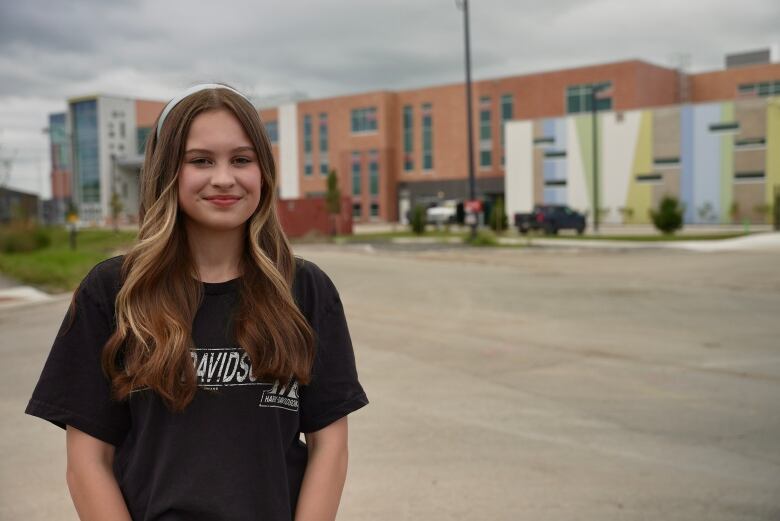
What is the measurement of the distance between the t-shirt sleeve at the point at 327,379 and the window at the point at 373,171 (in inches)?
2952

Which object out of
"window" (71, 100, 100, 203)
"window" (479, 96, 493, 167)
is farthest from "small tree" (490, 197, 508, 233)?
"window" (71, 100, 100, 203)

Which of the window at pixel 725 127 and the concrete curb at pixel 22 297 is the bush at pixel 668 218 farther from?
the concrete curb at pixel 22 297

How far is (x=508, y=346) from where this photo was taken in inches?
362

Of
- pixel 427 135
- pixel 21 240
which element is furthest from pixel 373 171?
pixel 21 240

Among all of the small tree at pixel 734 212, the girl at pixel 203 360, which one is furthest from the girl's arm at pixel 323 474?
the small tree at pixel 734 212

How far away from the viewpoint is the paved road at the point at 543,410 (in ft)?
14.7

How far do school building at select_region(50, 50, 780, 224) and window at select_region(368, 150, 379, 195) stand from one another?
9 centimetres

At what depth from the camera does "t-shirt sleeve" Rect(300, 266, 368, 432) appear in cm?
211

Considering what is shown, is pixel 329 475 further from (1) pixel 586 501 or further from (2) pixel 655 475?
(2) pixel 655 475

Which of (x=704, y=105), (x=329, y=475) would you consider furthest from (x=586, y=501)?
(x=704, y=105)

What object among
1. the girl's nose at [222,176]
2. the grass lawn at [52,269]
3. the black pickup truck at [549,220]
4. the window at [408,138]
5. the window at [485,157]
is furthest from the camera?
the window at [408,138]

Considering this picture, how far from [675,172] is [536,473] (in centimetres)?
5306

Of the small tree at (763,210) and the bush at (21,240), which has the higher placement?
the small tree at (763,210)

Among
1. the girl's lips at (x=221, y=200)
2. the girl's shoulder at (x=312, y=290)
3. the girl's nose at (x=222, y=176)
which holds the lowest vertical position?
the girl's shoulder at (x=312, y=290)
